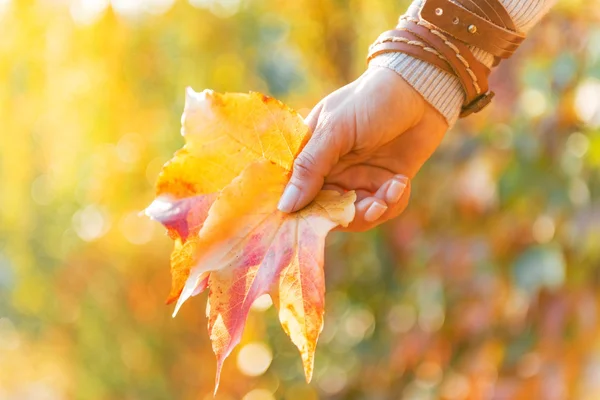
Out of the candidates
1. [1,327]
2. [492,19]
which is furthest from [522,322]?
[1,327]

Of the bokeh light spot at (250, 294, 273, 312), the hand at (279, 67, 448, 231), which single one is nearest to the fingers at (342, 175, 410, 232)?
the hand at (279, 67, 448, 231)

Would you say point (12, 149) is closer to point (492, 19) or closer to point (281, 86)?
point (281, 86)

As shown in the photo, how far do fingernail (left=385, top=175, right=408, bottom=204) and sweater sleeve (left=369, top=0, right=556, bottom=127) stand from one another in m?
0.14

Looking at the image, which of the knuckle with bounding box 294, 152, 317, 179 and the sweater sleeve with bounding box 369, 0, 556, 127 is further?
the sweater sleeve with bounding box 369, 0, 556, 127

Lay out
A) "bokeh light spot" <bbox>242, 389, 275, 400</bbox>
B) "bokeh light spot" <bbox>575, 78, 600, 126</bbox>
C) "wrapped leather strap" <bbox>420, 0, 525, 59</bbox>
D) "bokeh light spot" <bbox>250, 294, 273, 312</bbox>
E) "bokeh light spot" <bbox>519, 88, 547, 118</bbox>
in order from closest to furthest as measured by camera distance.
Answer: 1. "wrapped leather strap" <bbox>420, 0, 525, 59</bbox>
2. "bokeh light spot" <bbox>575, 78, 600, 126</bbox>
3. "bokeh light spot" <bbox>519, 88, 547, 118</bbox>
4. "bokeh light spot" <bbox>250, 294, 273, 312</bbox>
5. "bokeh light spot" <bbox>242, 389, 275, 400</bbox>

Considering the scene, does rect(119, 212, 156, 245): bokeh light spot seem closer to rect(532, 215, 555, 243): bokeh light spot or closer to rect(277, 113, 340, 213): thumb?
rect(532, 215, 555, 243): bokeh light spot

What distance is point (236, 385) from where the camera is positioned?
238 centimetres

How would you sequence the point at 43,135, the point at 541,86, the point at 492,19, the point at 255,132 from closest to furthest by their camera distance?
the point at 255,132 < the point at 492,19 < the point at 541,86 < the point at 43,135

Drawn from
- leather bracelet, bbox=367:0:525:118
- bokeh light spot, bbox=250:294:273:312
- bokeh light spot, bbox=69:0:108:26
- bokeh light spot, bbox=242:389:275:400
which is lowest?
bokeh light spot, bbox=242:389:275:400

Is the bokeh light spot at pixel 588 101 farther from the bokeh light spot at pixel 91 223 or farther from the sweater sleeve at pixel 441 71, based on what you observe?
the bokeh light spot at pixel 91 223

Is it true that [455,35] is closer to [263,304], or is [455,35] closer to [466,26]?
[466,26]

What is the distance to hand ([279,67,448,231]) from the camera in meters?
0.74

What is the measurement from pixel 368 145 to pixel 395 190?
4.7 inches

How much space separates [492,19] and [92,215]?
205 centimetres
